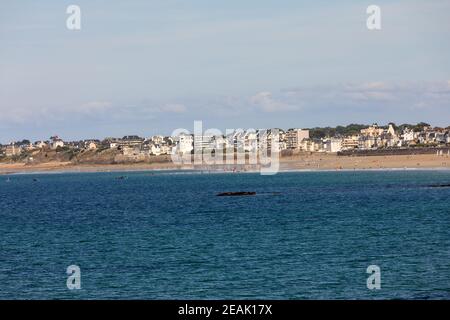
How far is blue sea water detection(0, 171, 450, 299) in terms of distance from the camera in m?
31.0

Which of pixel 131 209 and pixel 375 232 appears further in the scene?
pixel 131 209

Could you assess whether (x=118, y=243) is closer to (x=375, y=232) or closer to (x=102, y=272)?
(x=102, y=272)

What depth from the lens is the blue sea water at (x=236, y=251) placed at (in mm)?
30953

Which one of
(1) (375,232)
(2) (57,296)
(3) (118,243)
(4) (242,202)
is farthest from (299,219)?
(2) (57,296)

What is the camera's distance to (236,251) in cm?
4356

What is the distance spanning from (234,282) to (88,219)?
4165cm

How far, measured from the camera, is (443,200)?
79.1 metres

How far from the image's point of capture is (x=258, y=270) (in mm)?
35781

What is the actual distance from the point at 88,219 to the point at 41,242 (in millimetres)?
19627
